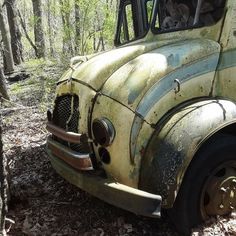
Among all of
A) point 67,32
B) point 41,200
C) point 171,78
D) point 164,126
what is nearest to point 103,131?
point 164,126

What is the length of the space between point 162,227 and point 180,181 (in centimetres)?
75

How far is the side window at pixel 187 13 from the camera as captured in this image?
4363 mm

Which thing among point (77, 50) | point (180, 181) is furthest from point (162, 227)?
point (77, 50)

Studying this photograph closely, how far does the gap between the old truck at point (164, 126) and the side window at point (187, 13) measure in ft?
0.05

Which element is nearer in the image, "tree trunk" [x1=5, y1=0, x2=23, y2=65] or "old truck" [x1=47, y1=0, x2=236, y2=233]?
"old truck" [x1=47, y1=0, x2=236, y2=233]

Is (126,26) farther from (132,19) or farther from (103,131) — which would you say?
(103,131)

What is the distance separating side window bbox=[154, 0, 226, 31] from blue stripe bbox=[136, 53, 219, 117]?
52 cm

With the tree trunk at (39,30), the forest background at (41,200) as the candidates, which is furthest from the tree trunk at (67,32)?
the forest background at (41,200)

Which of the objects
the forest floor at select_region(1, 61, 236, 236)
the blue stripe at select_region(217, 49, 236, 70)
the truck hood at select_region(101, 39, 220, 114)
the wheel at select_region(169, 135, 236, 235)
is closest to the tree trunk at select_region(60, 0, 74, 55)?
the forest floor at select_region(1, 61, 236, 236)

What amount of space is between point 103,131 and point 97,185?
1.65 feet

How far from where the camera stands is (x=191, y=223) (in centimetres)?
398

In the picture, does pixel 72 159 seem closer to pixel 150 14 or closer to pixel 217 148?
pixel 217 148

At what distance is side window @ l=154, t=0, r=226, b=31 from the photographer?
4363 mm

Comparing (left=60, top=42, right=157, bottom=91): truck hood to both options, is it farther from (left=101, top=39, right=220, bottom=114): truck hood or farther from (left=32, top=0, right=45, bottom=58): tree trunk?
(left=32, top=0, right=45, bottom=58): tree trunk
